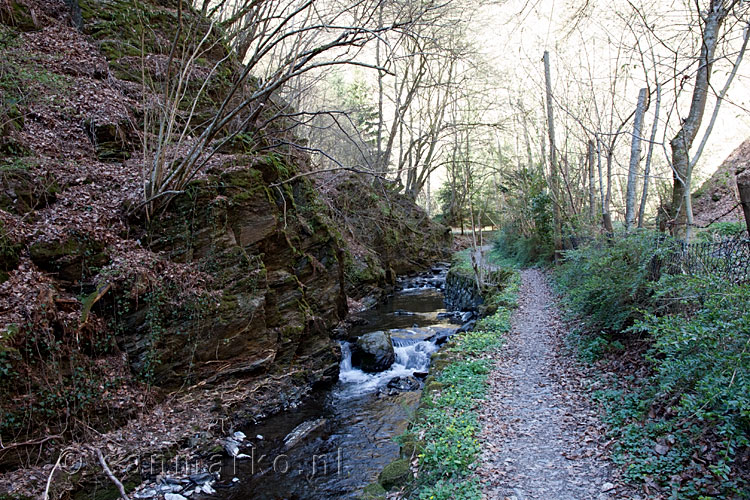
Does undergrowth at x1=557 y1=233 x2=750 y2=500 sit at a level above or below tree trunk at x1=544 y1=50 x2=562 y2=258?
below

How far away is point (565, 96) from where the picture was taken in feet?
47.0

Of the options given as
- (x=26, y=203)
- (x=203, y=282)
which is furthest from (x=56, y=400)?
(x=26, y=203)

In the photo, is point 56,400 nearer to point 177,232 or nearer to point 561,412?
point 177,232

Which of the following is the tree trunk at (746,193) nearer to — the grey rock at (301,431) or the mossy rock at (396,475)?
the mossy rock at (396,475)

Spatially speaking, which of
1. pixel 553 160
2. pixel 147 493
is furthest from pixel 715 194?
pixel 147 493

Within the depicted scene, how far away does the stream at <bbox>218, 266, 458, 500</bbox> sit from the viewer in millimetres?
5473

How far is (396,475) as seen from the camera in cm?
470

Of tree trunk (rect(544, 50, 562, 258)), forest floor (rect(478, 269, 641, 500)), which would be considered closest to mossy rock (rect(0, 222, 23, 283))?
forest floor (rect(478, 269, 641, 500))

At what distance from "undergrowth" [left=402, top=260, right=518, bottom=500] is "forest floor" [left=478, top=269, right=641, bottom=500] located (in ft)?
0.55

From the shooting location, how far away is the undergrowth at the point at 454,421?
4.13 meters

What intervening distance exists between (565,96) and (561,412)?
1263cm

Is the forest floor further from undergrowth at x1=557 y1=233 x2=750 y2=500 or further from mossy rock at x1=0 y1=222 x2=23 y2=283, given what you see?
mossy rock at x1=0 y1=222 x2=23 y2=283

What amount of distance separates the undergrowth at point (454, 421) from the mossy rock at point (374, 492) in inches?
19.9

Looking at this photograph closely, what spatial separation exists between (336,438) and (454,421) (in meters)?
2.41
